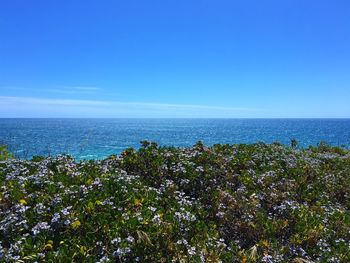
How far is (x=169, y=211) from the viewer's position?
217 inches

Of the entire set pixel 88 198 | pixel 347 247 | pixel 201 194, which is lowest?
pixel 347 247

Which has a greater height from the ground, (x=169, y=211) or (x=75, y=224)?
(x=75, y=224)

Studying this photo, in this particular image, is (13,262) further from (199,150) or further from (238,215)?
(199,150)

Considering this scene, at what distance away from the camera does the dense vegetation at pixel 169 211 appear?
4.48 m

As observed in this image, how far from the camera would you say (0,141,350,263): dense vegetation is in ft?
14.7

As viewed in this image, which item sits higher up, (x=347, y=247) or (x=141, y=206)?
(x=141, y=206)

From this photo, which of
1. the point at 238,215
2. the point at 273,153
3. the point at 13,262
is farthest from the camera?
the point at 273,153

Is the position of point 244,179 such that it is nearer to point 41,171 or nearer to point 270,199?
point 270,199

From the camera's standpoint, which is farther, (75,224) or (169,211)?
(169,211)

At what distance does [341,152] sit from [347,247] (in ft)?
41.8

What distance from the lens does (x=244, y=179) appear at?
7840 mm

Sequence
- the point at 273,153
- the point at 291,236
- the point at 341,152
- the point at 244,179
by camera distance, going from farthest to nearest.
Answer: the point at 341,152
the point at 273,153
the point at 244,179
the point at 291,236

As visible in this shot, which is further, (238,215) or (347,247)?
(238,215)

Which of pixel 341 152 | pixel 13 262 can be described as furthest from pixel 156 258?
pixel 341 152
